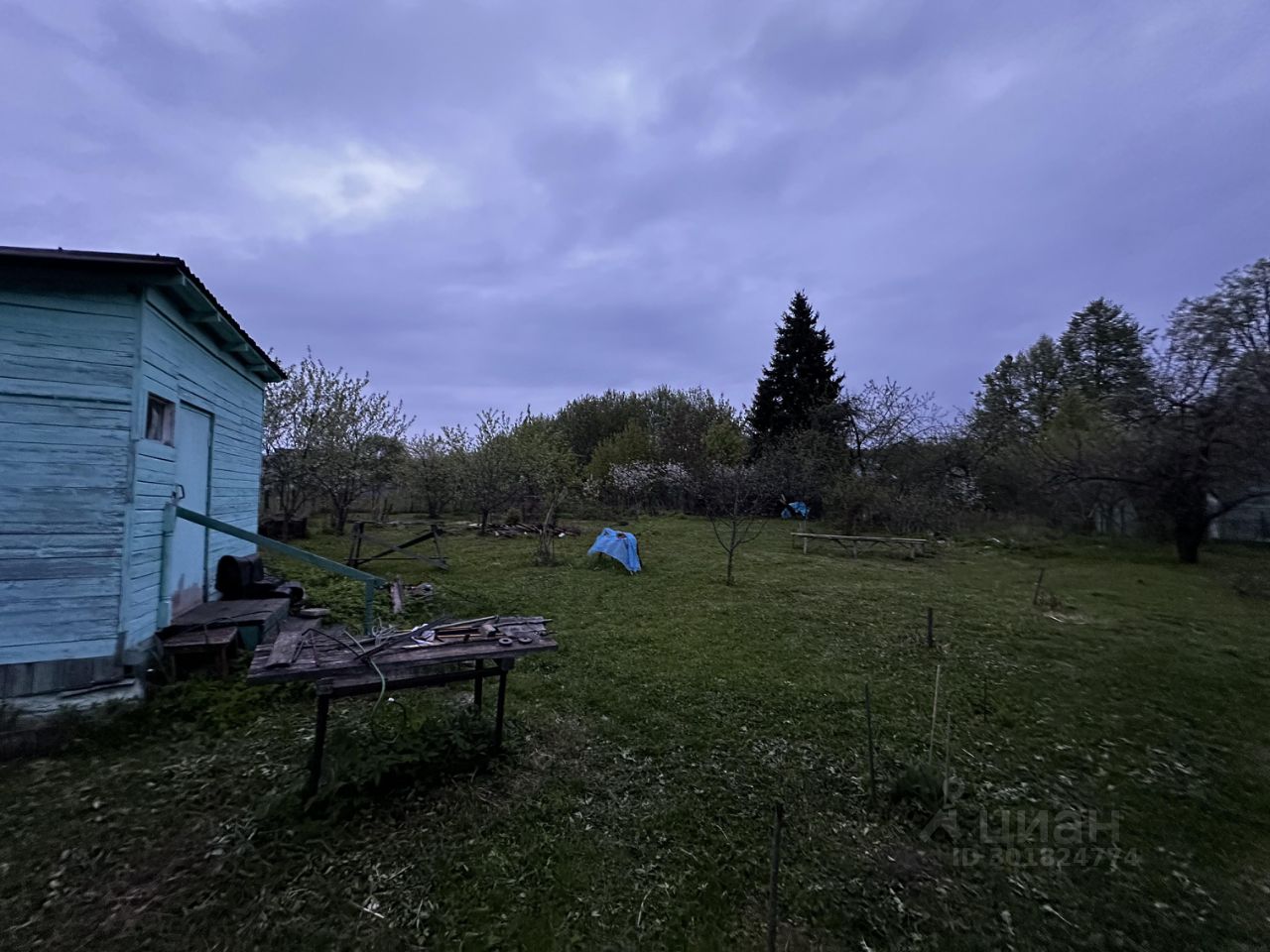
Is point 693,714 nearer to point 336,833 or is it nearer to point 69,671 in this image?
point 336,833

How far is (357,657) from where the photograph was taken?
2.88m

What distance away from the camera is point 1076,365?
89.1 feet

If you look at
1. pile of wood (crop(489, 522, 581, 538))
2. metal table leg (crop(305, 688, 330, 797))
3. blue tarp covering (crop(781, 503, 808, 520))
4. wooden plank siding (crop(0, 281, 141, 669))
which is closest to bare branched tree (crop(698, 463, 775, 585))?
blue tarp covering (crop(781, 503, 808, 520))

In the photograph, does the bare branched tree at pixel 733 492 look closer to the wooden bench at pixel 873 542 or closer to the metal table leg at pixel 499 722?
the wooden bench at pixel 873 542

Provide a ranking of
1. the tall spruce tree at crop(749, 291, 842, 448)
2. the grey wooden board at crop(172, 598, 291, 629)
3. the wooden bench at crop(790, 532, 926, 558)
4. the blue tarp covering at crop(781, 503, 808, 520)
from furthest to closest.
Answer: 1. the tall spruce tree at crop(749, 291, 842, 448)
2. the blue tarp covering at crop(781, 503, 808, 520)
3. the wooden bench at crop(790, 532, 926, 558)
4. the grey wooden board at crop(172, 598, 291, 629)

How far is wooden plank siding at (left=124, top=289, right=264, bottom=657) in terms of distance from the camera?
4078 millimetres

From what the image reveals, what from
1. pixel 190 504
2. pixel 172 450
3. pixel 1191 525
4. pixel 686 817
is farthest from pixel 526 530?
pixel 1191 525

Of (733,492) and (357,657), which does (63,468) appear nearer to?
(357,657)

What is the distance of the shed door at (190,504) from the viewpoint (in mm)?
4816

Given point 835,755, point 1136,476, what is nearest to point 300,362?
point 835,755

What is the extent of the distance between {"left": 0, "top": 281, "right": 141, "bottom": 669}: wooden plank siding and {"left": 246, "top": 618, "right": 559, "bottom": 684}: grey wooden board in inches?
75.4

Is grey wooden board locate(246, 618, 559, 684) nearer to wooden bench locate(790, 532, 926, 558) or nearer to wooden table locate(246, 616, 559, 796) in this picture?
wooden table locate(246, 616, 559, 796)

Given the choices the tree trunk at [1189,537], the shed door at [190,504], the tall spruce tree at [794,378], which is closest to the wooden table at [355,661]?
the shed door at [190,504]

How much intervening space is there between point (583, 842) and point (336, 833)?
48.7 inches
